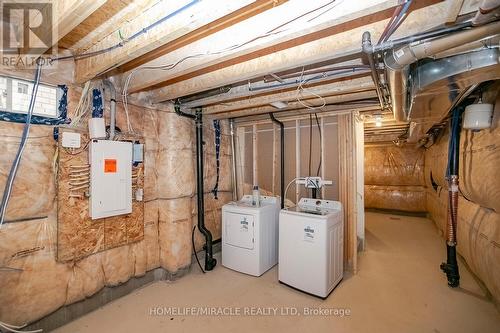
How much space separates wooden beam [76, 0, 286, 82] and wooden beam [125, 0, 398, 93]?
5 centimetres

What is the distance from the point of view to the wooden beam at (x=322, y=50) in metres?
1.28

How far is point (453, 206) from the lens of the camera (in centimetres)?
277

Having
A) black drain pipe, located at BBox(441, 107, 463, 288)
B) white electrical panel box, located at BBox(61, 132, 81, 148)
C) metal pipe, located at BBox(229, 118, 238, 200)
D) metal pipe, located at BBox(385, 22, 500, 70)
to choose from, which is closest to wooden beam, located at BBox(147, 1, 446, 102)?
metal pipe, located at BBox(385, 22, 500, 70)

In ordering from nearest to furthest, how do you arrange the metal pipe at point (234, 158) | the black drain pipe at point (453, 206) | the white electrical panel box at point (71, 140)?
the white electrical panel box at point (71, 140), the black drain pipe at point (453, 206), the metal pipe at point (234, 158)

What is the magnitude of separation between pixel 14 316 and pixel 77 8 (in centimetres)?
224

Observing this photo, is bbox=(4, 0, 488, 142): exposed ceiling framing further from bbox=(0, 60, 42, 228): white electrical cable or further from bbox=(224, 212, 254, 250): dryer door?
bbox=(224, 212, 254, 250): dryer door

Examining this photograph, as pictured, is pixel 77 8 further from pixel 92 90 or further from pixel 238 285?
pixel 238 285

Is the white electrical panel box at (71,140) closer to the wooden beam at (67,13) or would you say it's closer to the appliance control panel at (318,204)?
the wooden beam at (67,13)

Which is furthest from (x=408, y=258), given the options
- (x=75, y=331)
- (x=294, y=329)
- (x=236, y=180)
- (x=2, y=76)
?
(x=2, y=76)

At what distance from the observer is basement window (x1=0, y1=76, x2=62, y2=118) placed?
1759 mm

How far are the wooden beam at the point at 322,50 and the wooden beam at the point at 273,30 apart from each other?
0.04 meters

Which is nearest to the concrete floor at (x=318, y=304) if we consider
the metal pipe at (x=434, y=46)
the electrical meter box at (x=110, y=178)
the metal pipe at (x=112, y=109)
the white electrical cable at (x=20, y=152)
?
the electrical meter box at (x=110, y=178)

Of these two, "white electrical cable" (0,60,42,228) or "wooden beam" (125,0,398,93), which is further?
"white electrical cable" (0,60,42,228)

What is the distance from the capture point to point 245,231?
10.1 feet
